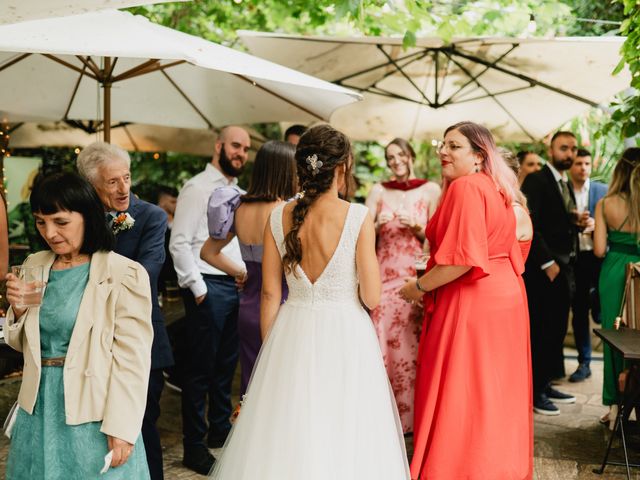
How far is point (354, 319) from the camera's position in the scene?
3658 mm

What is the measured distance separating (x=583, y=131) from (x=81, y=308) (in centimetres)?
894

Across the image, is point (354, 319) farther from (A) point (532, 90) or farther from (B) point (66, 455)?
(A) point (532, 90)

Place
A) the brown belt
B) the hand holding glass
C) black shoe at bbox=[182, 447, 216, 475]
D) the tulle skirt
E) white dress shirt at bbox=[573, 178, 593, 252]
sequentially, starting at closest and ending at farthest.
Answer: the hand holding glass
the brown belt
the tulle skirt
black shoe at bbox=[182, 447, 216, 475]
white dress shirt at bbox=[573, 178, 593, 252]

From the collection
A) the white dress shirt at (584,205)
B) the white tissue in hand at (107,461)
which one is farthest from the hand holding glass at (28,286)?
the white dress shirt at (584,205)

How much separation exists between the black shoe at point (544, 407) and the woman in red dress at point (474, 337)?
214 centimetres

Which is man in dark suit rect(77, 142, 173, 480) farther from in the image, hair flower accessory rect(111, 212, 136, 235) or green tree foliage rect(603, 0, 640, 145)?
green tree foliage rect(603, 0, 640, 145)

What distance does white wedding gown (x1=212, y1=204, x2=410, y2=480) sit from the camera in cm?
345

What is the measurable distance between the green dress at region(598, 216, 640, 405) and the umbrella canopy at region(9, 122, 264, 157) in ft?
14.8

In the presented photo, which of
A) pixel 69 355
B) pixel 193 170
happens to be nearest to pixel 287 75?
pixel 69 355

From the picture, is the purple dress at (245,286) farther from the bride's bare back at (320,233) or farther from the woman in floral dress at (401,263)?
the woman in floral dress at (401,263)

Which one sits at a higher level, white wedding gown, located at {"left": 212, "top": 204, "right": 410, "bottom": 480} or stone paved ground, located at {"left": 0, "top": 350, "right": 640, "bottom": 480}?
white wedding gown, located at {"left": 212, "top": 204, "right": 410, "bottom": 480}

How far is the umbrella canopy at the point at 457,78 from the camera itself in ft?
22.8

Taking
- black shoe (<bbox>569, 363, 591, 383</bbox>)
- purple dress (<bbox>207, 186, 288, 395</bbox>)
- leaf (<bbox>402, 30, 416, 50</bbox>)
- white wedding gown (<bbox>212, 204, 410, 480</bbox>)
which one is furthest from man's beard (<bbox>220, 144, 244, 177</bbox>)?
black shoe (<bbox>569, 363, 591, 383</bbox>)

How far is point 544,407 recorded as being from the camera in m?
6.59
